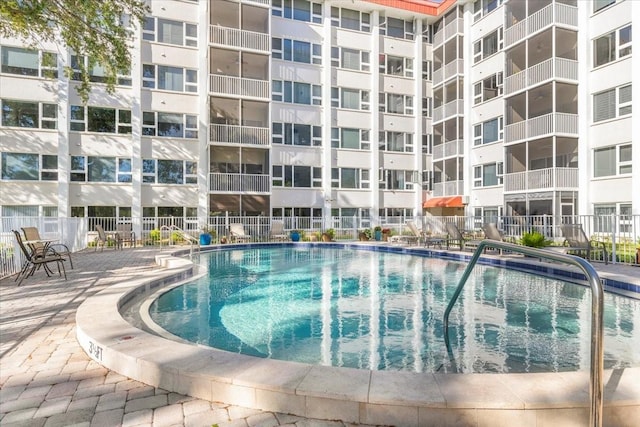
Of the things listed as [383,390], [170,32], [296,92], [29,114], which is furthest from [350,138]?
[383,390]

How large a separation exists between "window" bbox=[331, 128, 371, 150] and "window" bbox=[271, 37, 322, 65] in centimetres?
517

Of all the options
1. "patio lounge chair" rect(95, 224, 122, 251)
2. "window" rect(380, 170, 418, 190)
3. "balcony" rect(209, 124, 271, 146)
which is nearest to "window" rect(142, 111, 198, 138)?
"balcony" rect(209, 124, 271, 146)

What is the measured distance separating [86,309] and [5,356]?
1.12m

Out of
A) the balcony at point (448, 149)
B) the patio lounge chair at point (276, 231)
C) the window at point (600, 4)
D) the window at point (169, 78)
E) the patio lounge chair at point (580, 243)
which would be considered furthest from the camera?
the balcony at point (448, 149)

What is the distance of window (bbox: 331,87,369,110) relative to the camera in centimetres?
2663

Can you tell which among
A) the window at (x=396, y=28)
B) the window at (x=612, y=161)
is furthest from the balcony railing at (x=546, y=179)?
the window at (x=396, y=28)

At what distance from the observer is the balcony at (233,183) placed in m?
22.7

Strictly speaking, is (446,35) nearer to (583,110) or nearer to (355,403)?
(583,110)

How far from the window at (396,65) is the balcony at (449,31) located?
2.50 metres

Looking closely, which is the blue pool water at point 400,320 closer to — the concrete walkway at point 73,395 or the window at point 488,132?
the concrete walkway at point 73,395

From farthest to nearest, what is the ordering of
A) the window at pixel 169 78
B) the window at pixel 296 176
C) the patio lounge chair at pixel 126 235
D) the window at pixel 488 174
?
the window at pixel 296 176 < the window at pixel 488 174 < the window at pixel 169 78 < the patio lounge chair at pixel 126 235

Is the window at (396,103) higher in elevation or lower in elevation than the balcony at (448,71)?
lower

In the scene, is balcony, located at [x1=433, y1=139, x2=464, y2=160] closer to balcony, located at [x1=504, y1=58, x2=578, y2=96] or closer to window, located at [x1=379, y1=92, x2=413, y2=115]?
window, located at [x1=379, y1=92, x2=413, y2=115]

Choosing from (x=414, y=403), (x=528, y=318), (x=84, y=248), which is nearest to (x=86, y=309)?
(x=414, y=403)
